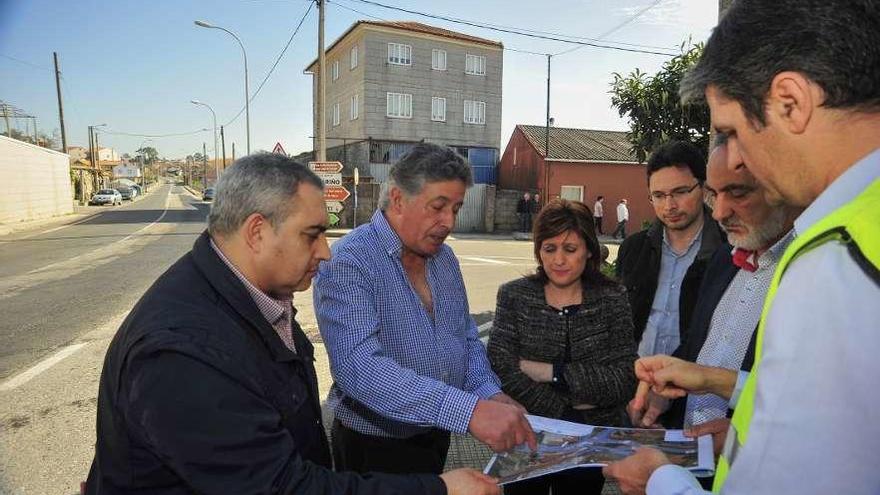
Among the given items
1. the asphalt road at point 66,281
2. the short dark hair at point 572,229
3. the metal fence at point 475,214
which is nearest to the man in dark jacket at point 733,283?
the short dark hair at point 572,229

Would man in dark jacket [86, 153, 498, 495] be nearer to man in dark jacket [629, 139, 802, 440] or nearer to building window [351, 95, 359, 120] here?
man in dark jacket [629, 139, 802, 440]

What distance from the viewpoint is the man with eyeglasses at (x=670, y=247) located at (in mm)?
3057

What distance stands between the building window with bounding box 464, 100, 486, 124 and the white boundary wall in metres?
23.0

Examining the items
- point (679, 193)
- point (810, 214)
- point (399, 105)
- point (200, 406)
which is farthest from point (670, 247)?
point (399, 105)

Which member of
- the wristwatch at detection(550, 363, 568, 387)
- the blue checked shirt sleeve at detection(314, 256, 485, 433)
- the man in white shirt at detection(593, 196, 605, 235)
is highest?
the blue checked shirt sleeve at detection(314, 256, 485, 433)

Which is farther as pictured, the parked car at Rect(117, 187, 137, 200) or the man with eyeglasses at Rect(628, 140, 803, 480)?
the parked car at Rect(117, 187, 137, 200)

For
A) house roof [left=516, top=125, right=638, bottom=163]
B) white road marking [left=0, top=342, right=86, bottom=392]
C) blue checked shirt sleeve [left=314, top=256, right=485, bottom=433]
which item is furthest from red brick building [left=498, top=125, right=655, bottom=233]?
blue checked shirt sleeve [left=314, top=256, right=485, bottom=433]

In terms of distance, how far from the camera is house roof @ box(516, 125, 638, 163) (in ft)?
87.0

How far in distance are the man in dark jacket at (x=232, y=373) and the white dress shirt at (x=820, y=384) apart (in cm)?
95

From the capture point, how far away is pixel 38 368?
571 centimetres

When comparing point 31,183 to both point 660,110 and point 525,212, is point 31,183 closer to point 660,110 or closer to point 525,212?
point 525,212

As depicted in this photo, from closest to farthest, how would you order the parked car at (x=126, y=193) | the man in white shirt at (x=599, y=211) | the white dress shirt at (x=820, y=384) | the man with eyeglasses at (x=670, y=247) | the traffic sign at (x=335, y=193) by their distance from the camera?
1. the white dress shirt at (x=820, y=384)
2. the man with eyeglasses at (x=670, y=247)
3. the traffic sign at (x=335, y=193)
4. the man in white shirt at (x=599, y=211)
5. the parked car at (x=126, y=193)

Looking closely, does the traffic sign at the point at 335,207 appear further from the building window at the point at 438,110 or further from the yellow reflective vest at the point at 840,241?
the building window at the point at 438,110

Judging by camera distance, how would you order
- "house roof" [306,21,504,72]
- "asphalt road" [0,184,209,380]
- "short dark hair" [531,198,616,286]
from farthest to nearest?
"house roof" [306,21,504,72], "asphalt road" [0,184,209,380], "short dark hair" [531,198,616,286]
